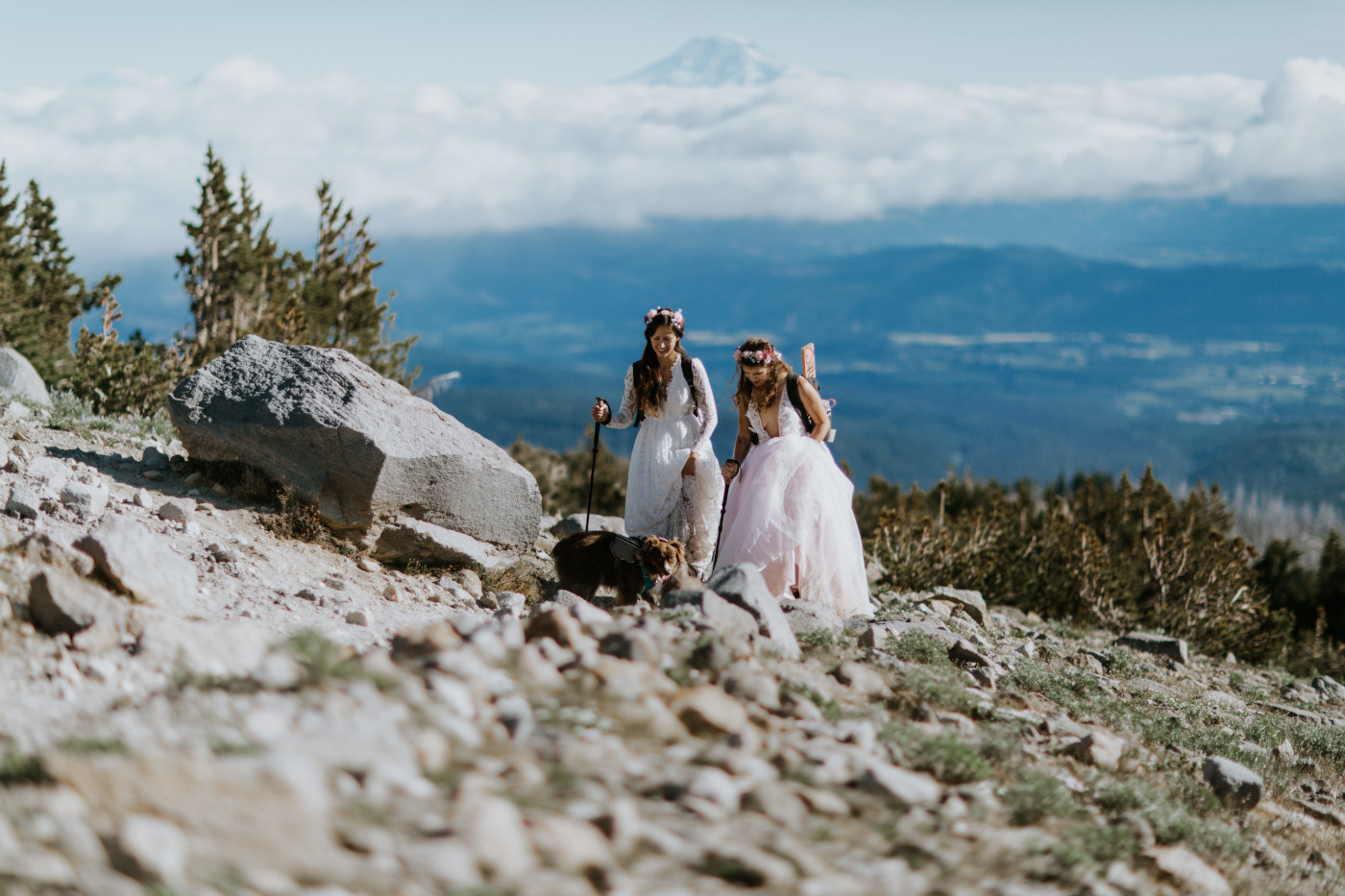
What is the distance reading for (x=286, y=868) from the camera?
296 cm

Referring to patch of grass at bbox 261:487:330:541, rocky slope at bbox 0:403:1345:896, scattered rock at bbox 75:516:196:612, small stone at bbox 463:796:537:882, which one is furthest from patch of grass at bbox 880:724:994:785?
patch of grass at bbox 261:487:330:541

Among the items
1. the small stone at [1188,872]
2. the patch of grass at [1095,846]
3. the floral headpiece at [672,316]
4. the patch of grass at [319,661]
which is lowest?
the small stone at [1188,872]

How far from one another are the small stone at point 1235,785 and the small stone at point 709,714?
3308 mm

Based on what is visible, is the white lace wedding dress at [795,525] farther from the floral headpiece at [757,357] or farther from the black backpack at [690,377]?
the black backpack at [690,377]

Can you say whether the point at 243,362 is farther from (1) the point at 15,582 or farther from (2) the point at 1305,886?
(2) the point at 1305,886

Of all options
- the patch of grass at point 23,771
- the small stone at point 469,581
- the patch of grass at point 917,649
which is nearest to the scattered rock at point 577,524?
the small stone at point 469,581

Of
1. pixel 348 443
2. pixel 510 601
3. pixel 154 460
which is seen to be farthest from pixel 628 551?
pixel 154 460

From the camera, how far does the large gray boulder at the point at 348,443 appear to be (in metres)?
8.86

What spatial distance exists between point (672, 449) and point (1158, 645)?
7.26m

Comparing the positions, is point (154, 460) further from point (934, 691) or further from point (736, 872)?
point (736, 872)

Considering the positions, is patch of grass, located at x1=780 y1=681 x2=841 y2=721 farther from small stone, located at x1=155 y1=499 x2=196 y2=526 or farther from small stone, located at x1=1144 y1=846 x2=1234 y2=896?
small stone, located at x1=155 y1=499 x2=196 y2=526

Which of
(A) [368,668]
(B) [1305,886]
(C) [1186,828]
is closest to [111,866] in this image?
(A) [368,668]

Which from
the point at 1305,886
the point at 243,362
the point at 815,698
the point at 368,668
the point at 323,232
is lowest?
the point at 1305,886

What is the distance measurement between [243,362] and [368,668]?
20.5ft
